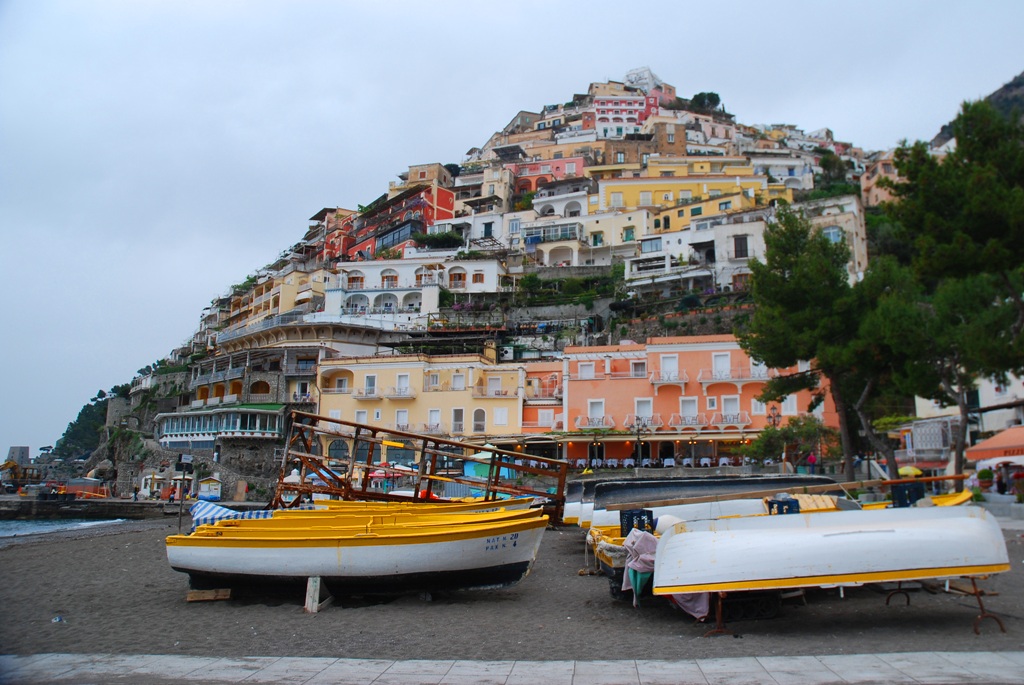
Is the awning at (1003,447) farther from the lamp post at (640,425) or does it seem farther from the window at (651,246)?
the window at (651,246)

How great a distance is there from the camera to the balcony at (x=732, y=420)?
3641 centimetres

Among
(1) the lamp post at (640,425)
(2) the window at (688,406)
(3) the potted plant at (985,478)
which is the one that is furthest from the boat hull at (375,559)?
(2) the window at (688,406)

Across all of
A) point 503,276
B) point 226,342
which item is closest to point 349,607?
point 503,276

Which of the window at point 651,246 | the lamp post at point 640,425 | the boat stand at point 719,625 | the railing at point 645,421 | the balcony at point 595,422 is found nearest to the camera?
the boat stand at point 719,625

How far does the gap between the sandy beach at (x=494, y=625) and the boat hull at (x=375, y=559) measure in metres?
0.38

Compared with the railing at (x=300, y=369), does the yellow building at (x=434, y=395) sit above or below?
below

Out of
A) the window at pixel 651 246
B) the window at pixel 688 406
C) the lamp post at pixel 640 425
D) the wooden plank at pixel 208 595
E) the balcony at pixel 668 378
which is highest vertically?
the window at pixel 651 246

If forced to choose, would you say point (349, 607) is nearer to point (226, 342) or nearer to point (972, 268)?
point (972, 268)

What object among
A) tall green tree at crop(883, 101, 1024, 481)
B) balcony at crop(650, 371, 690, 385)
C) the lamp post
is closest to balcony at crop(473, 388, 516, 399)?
the lamp post

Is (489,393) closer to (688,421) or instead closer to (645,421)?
(645,421)

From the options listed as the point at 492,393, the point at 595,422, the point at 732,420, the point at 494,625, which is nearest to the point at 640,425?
the point at 595,422

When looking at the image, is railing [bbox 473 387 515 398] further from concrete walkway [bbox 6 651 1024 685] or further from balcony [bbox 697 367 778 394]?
concrete walkway [bbox 6 651 1024 685]

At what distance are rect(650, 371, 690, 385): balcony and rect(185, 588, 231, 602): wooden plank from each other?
29.0m

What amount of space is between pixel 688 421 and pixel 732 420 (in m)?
2.19
